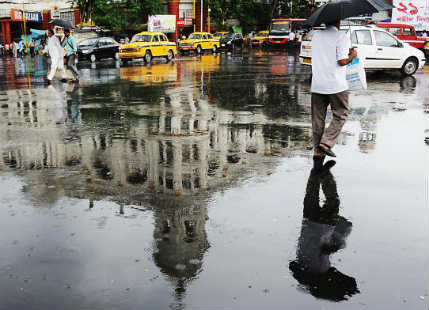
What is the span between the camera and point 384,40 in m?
18.8

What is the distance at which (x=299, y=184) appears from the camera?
6023mm

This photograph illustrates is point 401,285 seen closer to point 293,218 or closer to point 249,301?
point 249,301

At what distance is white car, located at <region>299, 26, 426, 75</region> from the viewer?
722 inches

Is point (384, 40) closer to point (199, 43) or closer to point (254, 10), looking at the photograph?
point (199, 43)

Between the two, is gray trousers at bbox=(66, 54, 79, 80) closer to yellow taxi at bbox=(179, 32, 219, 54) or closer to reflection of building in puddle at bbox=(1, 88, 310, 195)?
reflection of building in puddle at bbox=(1, 88, 310, 195)

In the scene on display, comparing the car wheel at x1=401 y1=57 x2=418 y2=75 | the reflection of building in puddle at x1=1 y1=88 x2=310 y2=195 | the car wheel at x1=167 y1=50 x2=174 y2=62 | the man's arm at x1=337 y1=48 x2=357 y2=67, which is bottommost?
the car wheel at x1=167 y1=50 x2=174 y2=62

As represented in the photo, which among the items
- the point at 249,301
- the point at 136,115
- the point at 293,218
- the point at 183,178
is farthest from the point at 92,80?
the point at 249,301

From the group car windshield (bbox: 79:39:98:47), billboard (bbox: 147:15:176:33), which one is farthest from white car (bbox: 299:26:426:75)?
billboard (bbox: 147:15:176:33)

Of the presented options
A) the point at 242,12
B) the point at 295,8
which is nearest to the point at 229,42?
the point at 242,12

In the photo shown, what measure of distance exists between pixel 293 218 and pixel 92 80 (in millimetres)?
15127

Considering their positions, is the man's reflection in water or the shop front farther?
the shop front

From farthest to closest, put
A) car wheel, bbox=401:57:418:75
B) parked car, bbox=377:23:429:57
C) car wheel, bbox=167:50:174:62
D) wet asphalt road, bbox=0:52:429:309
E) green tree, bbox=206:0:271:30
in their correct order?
1. green tree, bbox=206:0:271:30
2. car wheel, bbox=167:50:174:62
3. parked car, bbox=377:23:429:57
4. car wheel, bbox=401:57:418:75
5. wet asphalt road, bbox=0:52:429:309

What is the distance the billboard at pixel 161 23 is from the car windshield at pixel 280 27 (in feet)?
31.5

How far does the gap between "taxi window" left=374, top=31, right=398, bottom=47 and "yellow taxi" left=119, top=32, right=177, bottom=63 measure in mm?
14639
